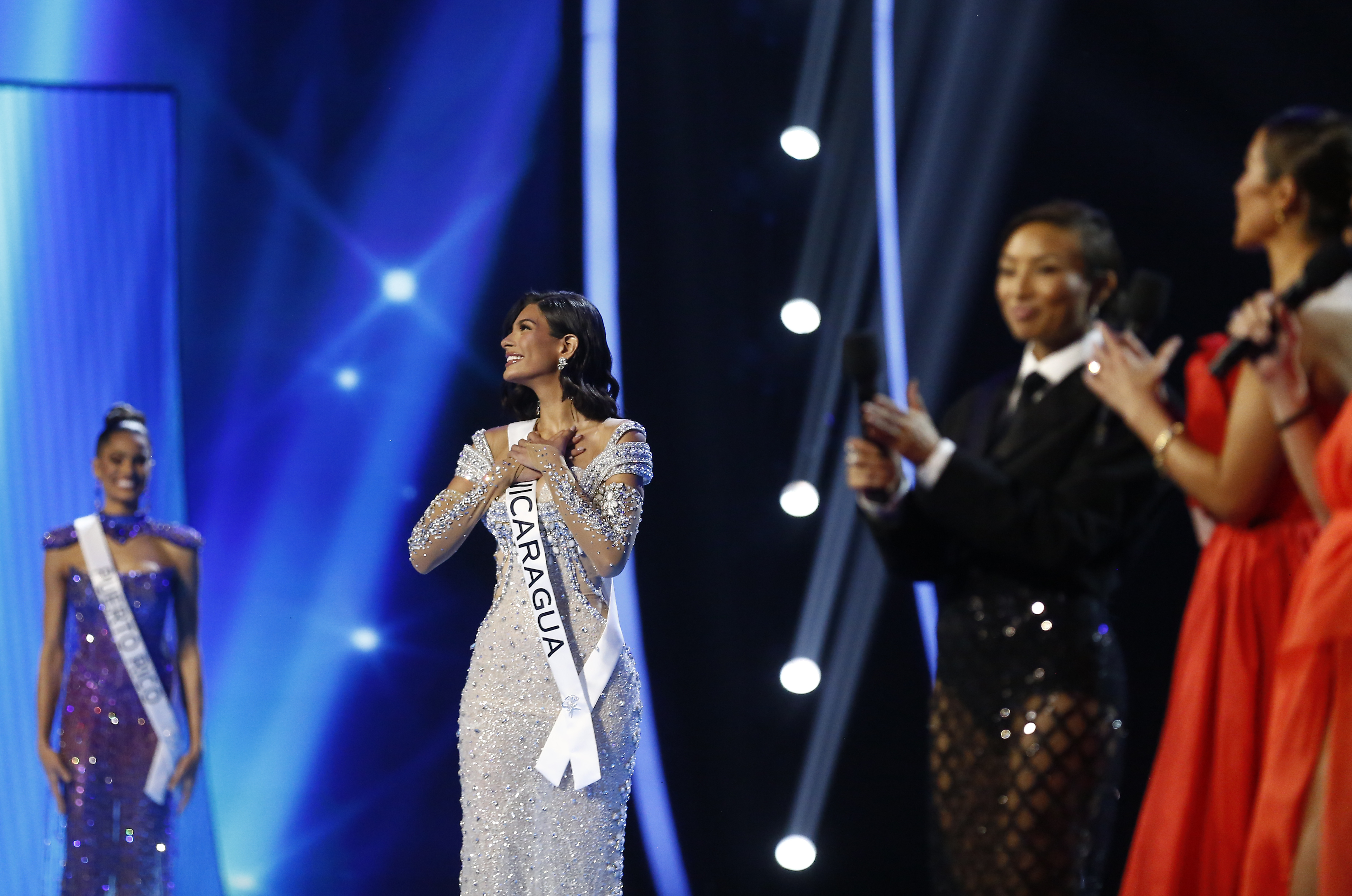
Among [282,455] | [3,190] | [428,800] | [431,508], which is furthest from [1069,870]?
[3,190]

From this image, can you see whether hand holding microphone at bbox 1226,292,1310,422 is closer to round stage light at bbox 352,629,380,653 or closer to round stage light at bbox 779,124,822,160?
round stage light at bbox 779,124,822,160

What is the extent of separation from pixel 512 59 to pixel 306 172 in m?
0.78

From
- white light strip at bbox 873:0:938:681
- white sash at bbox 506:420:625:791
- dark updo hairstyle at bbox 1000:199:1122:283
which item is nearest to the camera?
dark updo hairstyle at bbox 1000:199:1122:283

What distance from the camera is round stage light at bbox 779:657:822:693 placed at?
12.3 feet

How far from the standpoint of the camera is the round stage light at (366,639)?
4.28 meters

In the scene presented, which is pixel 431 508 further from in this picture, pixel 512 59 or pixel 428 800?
pixel 512 59

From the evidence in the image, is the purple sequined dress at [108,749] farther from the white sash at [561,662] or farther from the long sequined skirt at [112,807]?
the white sash at [561,662]

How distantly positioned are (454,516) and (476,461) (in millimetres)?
160

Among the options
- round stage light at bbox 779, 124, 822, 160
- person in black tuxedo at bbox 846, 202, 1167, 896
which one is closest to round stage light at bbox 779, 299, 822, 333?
round stage light at bbox 779, 124, 822, 160

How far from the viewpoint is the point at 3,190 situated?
4.22 meters

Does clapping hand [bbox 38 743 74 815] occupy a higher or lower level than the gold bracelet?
higher

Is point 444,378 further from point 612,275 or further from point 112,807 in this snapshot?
point 112,807

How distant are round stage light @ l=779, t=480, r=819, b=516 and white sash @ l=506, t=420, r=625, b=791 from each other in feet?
2.88

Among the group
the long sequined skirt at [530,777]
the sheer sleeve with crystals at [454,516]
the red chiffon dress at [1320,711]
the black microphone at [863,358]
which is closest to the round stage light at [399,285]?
the sheer sleeve with crystals at [454,516]
